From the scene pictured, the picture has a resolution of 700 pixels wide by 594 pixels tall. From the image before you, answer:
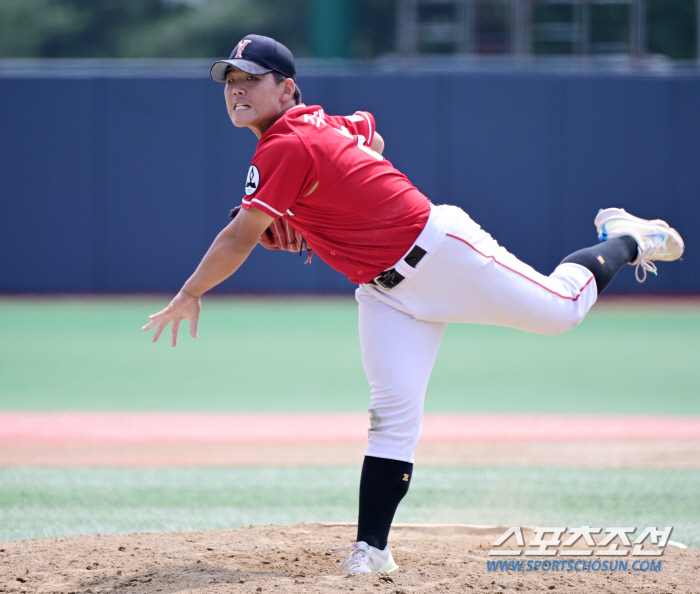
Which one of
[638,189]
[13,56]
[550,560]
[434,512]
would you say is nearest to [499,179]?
[638,189]

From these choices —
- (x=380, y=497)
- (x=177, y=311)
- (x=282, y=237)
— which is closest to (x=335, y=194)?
(x=282, y=237)

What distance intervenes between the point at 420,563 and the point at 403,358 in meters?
0.84

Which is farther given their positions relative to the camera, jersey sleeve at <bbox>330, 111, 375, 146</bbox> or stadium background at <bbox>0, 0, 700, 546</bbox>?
stadium background at <bbox>0, 0, 700, 546</bbox>

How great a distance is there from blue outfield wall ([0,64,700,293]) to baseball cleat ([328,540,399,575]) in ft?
38.1

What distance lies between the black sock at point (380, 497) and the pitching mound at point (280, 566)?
166mm

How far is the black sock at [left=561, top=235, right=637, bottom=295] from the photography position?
338cm

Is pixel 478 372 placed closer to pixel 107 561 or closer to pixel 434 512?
pixel 434 512

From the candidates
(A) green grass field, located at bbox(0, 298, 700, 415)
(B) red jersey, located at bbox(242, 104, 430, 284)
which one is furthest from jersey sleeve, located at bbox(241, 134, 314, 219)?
(A) green grass field, located at bbox(0, 298, 700, 415)

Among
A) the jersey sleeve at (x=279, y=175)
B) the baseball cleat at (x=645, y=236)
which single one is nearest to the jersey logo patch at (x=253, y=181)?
the jersey sleeve at (x=279, y=175)

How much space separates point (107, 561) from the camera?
126 inches

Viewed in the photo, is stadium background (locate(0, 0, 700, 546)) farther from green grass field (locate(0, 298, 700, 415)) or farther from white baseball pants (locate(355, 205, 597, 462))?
white baseball pants (locate(355, 205, 597, 462))

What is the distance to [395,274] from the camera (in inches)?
119

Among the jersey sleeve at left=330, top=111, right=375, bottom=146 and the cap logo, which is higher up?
the cap logo

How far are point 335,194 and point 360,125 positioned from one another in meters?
0.54
